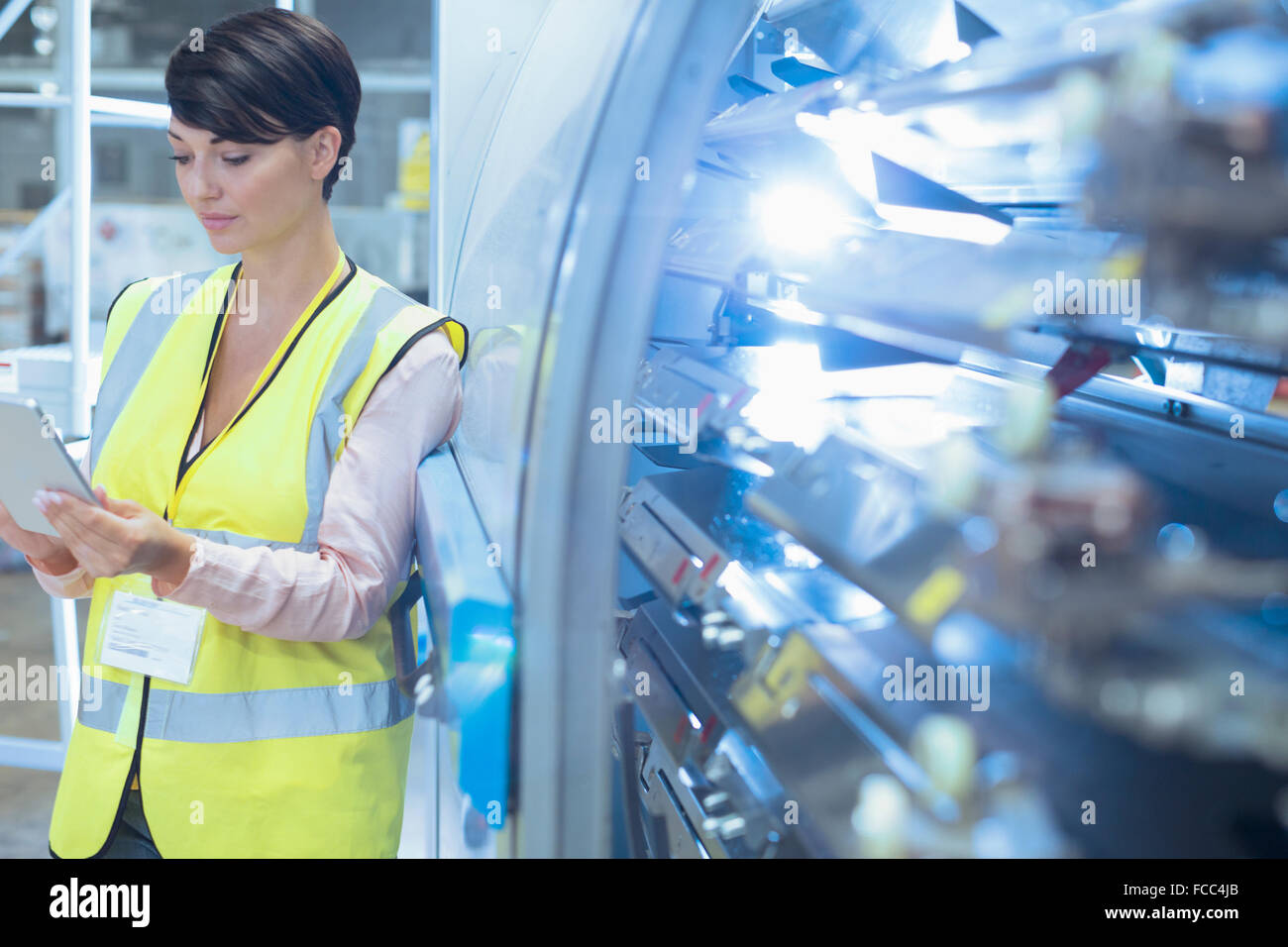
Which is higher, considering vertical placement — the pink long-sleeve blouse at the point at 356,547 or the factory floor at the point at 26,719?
the pink long-sleeve blouse at the point at 356,547

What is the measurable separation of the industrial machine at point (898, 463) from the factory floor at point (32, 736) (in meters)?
0.48

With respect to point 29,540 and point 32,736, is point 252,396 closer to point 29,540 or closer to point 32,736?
point 29,540

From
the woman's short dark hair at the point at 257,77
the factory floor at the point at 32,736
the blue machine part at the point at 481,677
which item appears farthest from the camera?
the factory floor at the point at 32,736

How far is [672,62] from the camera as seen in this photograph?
2.22 ft

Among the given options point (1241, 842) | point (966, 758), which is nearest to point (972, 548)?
point (966, 758)

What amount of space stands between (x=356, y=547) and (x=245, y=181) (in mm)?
454

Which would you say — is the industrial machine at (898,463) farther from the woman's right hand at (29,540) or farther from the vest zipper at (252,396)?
the woman's right hand at (29,540)

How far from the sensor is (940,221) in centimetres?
112

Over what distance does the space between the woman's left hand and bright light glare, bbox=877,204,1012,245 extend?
864mm

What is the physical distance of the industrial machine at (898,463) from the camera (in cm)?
50

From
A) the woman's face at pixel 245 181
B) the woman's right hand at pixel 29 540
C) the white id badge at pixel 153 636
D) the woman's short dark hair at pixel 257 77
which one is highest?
the woman's short dark hair at pixel 257 77

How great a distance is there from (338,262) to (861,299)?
78 centimetres

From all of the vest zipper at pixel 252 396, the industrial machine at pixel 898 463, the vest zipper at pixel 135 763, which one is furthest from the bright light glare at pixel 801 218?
the vest zipper at pixel 135 763
